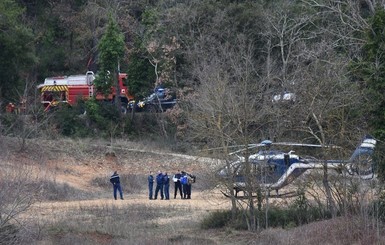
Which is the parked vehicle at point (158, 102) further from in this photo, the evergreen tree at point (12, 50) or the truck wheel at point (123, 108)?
the evergreen tree at point (12, 50)

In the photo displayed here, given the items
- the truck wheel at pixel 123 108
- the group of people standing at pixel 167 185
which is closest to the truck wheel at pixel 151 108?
the truck wheel at pixel 123 108

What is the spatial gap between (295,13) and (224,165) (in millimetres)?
26091

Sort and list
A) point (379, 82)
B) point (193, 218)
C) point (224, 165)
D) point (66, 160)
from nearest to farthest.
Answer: point (379, 82), point (224, 165), point (193, 218), point (66, 160)

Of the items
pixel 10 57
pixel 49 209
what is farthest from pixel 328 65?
pixel 10 57

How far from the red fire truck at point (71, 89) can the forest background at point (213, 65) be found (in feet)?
5.21

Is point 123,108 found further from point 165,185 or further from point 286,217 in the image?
point 286,217

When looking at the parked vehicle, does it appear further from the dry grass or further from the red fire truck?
the dry grass

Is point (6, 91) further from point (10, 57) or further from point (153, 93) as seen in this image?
point (153, 93)

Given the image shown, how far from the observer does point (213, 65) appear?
4959 cm

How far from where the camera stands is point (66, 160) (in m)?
53.6

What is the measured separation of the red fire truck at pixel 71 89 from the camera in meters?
62.7

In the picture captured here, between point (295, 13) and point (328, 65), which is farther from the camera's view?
point (295, 13)

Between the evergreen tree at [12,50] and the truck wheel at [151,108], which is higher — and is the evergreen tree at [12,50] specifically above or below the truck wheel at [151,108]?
above

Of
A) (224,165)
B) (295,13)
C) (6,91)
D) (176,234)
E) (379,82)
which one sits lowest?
(176,234)
